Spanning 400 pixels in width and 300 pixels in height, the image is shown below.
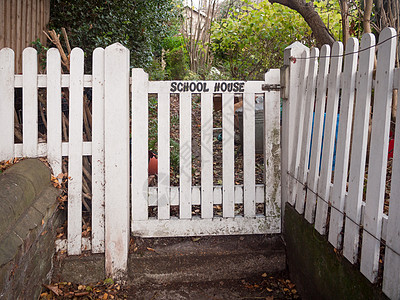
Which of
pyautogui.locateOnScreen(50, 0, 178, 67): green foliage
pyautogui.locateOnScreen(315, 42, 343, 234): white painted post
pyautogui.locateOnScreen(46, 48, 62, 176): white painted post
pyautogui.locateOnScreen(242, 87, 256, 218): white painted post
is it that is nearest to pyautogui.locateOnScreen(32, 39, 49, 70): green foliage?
pyautogui.locateOnScreen(50, 0, 178, 67): green foliage

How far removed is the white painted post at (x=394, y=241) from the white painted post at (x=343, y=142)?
49 centimetres

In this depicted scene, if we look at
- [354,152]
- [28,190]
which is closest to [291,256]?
[354,152]

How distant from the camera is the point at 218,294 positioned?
286 cm

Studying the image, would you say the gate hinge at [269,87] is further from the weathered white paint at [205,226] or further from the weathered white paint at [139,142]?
the weathered white paint at [205,226]

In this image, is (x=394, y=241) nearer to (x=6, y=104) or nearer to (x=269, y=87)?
(x=269, y=87)

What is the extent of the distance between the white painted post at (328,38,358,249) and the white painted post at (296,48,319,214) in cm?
45

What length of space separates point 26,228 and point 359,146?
1859 mm

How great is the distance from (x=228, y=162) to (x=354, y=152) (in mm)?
1238

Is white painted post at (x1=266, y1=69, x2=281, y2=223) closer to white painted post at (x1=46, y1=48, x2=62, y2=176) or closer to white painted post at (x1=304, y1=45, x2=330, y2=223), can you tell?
white painted post at (x1=304, y1=45, x2=330, y2=223)

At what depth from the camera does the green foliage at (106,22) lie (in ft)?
19.2

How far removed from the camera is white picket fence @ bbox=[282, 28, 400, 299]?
1.72 meters

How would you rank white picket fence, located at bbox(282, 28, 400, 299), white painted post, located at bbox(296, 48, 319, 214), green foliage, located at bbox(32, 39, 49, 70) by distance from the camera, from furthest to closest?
1. green foliage, located at bbox(32, 39, 49, 70)
2. white painted post, located at bbox(296, 48, 319, 214)
3. white picket fence, located at bbox(282, 28, 400, 299)

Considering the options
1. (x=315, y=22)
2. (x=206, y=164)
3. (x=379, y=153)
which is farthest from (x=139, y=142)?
(x=315, y=22)

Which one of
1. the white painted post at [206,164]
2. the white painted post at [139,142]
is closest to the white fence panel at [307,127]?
the white painted post at [206,164]
